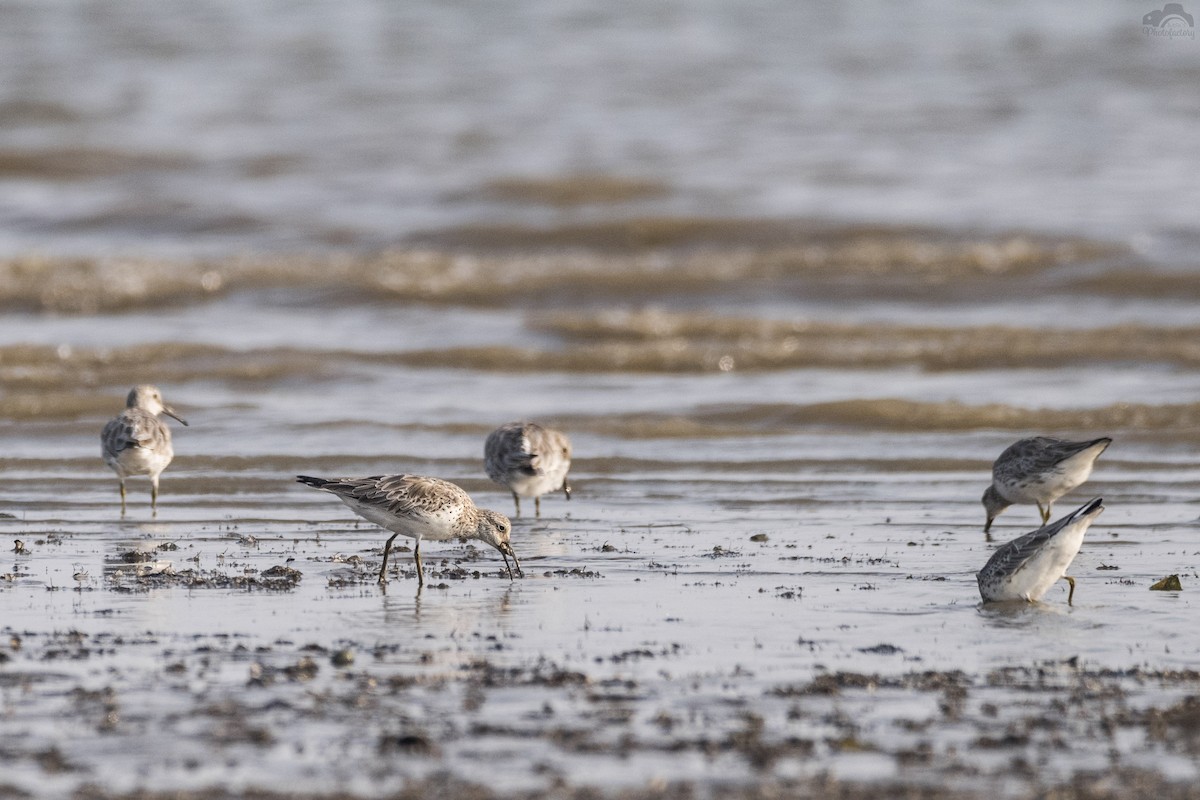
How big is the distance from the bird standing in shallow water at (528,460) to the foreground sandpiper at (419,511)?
221 cm

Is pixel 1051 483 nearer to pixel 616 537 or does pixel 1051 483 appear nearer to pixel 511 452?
pixel 616 537

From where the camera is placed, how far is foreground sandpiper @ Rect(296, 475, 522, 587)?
8852 millimetres

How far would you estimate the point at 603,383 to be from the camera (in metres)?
16.8

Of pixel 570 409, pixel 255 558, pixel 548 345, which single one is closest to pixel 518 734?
pixel 255 558

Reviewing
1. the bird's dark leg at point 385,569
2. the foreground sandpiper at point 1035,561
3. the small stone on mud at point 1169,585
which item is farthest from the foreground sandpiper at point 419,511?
the small stone on mud at point 1169,585

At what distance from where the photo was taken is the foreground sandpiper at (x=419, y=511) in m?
8.85

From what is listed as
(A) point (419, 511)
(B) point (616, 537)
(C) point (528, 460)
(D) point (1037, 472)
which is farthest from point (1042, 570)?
(C) point (528, 460)

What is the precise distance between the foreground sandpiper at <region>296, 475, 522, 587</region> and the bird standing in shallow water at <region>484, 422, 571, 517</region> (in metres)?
2.21

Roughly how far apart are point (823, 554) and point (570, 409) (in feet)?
20.3

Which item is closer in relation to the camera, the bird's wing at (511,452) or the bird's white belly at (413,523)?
the bird's white belly at (413,523)

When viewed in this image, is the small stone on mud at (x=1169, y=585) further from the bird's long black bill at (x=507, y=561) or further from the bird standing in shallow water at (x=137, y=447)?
the bird standing in shallow water at (x=137, y=447)

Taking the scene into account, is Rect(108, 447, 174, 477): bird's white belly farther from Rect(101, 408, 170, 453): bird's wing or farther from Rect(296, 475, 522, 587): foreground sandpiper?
Rect(296, 475, 522, 587): foreground sandpiper

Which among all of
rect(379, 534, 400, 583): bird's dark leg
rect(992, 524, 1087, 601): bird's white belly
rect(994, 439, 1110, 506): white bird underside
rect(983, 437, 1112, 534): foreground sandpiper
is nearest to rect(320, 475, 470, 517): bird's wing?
rect(379, 534, 400, 583): bird's dark leg

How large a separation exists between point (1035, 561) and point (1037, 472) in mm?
2876
